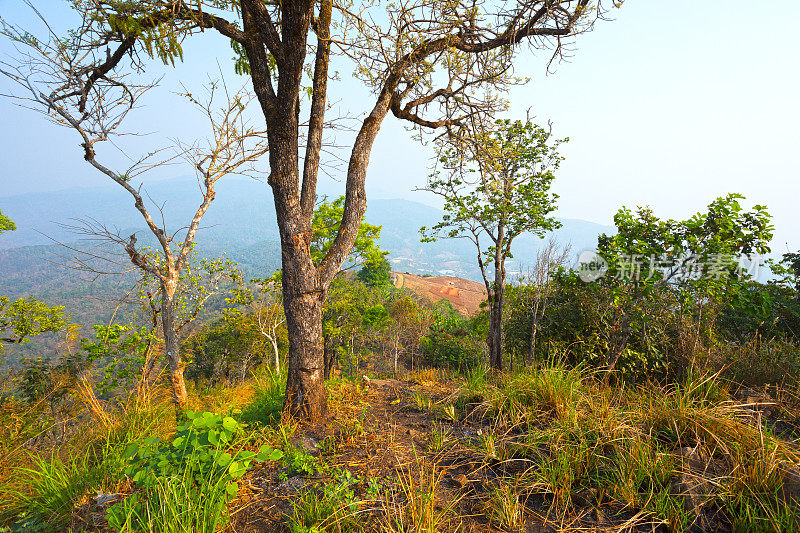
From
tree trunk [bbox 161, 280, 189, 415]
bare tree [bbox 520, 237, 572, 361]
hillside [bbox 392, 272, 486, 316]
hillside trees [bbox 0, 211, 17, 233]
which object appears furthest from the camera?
hillside [bbox 392, 272, 486, 316]

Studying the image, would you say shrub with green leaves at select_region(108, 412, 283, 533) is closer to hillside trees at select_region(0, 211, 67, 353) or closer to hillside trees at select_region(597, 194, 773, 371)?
hillside trees at select_region(597, 194, 773, 371)

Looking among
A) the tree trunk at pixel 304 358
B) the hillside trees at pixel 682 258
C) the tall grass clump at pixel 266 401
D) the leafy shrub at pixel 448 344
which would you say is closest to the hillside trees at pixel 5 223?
the tall grass clump at pixel 266 401

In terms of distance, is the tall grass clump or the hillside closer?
the tall grass clump

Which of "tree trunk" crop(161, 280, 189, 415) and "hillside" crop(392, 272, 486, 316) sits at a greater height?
"tree trunk" crop(161, 280, 189, 415)

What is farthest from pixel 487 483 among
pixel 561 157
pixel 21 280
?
pixel 21 280

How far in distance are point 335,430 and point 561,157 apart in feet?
30.2

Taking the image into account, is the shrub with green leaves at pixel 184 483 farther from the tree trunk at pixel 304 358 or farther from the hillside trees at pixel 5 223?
the hillside trees at pixel 5 223

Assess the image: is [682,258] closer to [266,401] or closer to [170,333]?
[266,401]

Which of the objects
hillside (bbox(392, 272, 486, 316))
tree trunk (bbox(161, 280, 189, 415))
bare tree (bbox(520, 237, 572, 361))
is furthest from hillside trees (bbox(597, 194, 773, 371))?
hillside (bbox(392, 272, 486, 316))

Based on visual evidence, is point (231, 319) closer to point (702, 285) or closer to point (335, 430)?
point (335, 430)

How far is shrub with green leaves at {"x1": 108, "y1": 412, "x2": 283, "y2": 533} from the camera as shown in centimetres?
173

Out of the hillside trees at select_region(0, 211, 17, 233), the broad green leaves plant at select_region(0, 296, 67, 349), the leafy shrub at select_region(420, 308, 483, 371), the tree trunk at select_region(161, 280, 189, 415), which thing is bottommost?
the leafy shrub at select_region(420, 308, 483, 371)

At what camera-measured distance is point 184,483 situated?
183 cm

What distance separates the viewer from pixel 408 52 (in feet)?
11.4
